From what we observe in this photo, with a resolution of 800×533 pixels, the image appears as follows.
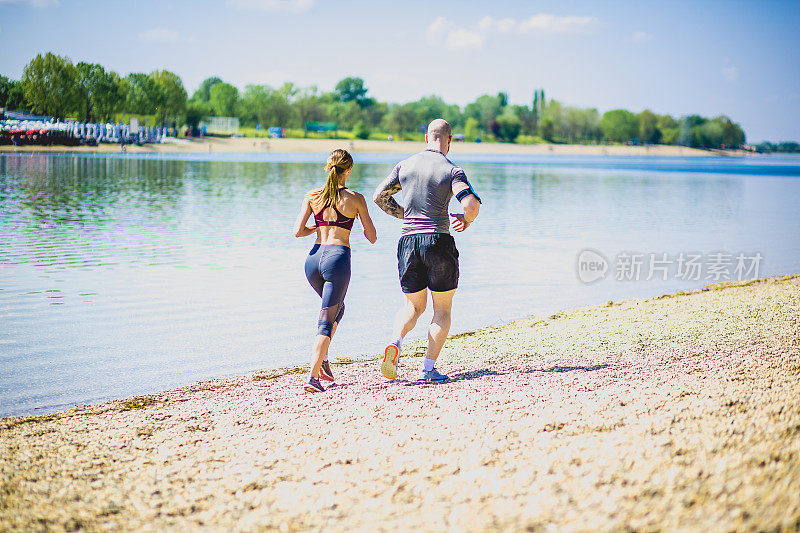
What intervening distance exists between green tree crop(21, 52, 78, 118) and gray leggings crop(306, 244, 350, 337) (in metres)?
74.4

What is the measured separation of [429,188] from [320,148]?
125708 mm

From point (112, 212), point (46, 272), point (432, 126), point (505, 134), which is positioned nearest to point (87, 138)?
point (112, 212)

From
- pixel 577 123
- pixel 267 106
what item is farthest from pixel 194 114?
pixel 577 123

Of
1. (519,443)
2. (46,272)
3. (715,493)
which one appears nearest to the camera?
(715,493)

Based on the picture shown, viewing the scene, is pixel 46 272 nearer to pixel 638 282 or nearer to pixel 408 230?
pixel 408 230

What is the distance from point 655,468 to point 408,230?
3.14m

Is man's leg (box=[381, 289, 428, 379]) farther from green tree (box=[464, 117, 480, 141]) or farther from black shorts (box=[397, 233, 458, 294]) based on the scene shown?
green tree (box=[464, 117, 480, 141])

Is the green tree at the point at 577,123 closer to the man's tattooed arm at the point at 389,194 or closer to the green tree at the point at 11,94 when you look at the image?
the green tree at the point at 11,94

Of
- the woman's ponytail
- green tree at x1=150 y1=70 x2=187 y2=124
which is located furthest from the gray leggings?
green tree at x1=150 y1=70 x2=187 y2=124

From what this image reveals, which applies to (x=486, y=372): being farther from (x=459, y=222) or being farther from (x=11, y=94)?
(x=11, y=94)

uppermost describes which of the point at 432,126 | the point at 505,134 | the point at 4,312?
the point at 505,134

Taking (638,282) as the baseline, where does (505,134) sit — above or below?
above

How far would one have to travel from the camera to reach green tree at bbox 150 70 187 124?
111m

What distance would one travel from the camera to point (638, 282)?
14.6 m
